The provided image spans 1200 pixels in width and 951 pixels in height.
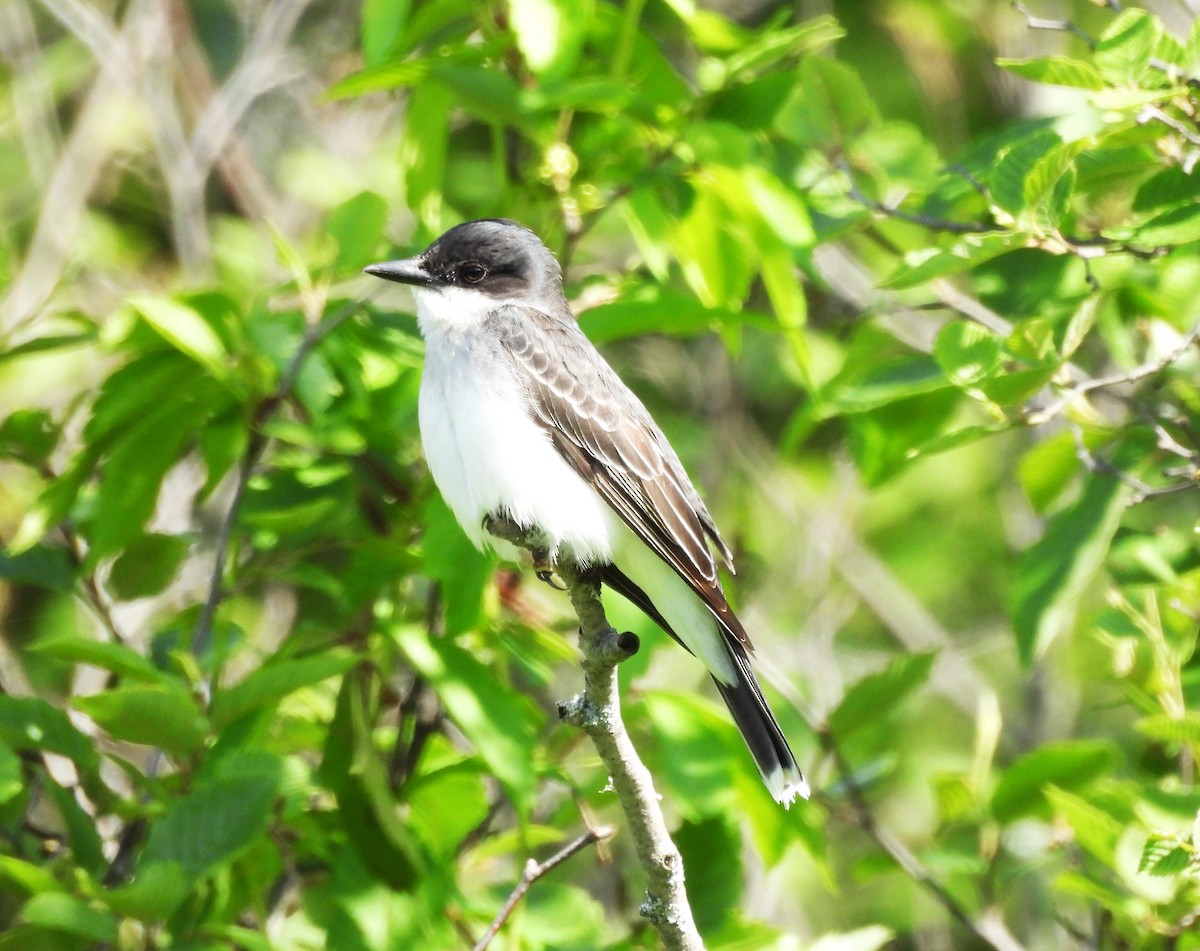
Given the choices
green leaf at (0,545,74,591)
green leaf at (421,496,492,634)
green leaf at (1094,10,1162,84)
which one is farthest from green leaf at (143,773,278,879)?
green leaf at (1094,10,1162,84)

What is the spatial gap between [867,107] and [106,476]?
222 centimetres

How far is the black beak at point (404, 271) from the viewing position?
13.2ft

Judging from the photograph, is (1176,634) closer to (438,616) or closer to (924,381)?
(924,381)

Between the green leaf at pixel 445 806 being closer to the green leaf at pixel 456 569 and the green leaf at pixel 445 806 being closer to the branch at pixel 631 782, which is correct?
the green leaf at pixel 456 569

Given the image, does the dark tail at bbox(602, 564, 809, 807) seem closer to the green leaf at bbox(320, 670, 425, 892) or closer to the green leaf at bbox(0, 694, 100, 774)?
the green leaf at bbox(320, 670, 425, 892)

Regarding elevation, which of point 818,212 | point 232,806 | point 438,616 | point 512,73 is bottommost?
point 438,616

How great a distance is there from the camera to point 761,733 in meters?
3.90

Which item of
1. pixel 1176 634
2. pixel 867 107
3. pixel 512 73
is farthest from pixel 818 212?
pixel 1176 634

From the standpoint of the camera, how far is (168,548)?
12.9ft

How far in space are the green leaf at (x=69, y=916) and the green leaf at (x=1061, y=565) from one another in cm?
220

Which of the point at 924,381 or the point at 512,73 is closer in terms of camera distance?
the point at 924,381

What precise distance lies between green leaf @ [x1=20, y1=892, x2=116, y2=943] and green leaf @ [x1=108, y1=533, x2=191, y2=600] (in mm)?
1003

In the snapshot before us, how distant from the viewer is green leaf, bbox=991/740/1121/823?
12.8ft

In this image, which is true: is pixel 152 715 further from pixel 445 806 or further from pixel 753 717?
pixel 753 717
